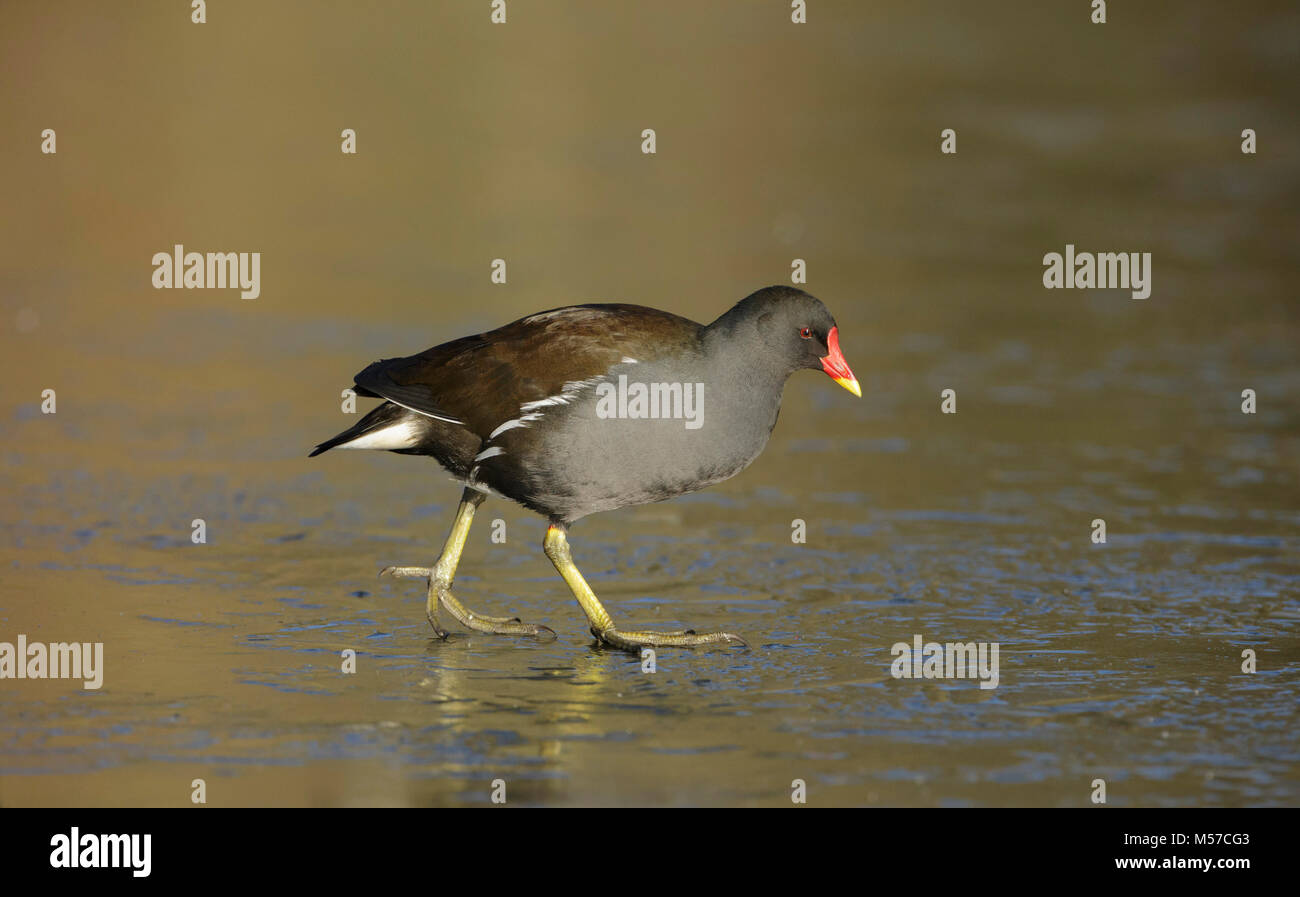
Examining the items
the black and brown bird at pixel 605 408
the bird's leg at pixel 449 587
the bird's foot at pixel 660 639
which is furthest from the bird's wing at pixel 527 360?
the bird's foot at pixel 660 639

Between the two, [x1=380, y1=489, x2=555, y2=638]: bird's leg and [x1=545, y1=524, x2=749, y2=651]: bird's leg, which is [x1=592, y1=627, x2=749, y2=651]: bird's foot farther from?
[x1=380, y1=489, x2=555, y2=638]: bird's leg

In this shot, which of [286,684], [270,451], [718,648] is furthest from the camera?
[270,451]

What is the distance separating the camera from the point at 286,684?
23.3ft

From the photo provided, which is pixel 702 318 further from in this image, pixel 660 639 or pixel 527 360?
pixel 660 639

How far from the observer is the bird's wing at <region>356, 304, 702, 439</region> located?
25.1 ft

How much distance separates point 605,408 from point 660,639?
3.32 ft

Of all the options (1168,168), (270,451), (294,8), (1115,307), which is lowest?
(270,451)

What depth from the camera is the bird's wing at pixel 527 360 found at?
764 cm

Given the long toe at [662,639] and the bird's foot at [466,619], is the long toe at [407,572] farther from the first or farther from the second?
the long toe at [662,639]

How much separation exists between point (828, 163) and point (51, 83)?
28.4 ft

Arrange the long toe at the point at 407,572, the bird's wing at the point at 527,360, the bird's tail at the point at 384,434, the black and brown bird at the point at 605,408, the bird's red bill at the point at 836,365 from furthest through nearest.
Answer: the long toe at the point at 407,572 → the bird's tail at the point at 384,434 → the bird's red bill at the point at 836,365 → the bird's wing at the point at 527,360 → the black and brown bird at the point at 605,408

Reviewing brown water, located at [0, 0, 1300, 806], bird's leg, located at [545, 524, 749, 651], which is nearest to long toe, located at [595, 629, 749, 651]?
bird's leg, located at [545, 524, 749, 651]

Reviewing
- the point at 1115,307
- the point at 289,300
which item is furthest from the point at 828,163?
the point at 289,300

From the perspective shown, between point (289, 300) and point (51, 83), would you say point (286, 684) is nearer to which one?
point (289, 300)
